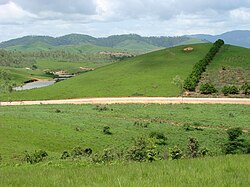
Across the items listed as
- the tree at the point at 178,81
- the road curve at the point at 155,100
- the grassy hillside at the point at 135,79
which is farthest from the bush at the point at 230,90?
the grassy hillside at the point at 135,79

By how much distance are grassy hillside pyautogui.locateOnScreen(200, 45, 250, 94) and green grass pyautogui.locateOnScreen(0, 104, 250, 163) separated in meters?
30.7

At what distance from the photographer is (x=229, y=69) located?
129625 mm

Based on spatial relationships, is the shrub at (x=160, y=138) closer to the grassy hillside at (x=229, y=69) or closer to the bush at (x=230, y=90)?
the bush at (x=230, y=90)

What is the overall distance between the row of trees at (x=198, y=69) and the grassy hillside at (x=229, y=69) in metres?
1.76

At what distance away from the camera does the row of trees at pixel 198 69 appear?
352ft

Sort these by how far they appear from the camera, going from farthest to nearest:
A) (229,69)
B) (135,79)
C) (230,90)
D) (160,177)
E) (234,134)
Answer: (229,69), (135,79), (230,90), (234,134), (160,177)

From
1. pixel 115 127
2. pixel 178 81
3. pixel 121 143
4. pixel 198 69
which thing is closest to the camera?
pixel 121 143

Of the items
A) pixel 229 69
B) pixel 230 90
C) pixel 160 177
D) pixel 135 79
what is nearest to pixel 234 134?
pixel 160 177

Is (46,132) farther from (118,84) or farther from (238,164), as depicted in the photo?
(118,84)

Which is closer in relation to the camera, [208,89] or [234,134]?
[234,134]

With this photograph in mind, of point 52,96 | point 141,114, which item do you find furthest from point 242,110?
point 52,96

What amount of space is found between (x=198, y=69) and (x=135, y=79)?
74.4 feet

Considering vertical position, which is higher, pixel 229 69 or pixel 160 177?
pixel 160 177

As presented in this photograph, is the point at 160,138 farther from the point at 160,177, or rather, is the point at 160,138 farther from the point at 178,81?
the point at 178,81
